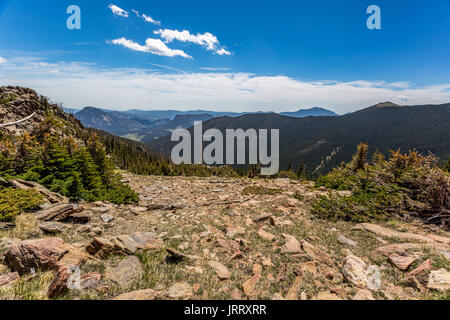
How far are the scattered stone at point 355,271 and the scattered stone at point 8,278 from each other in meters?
6.52

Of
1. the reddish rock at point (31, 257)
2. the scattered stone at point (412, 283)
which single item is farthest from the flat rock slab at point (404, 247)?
the reddish rock at point (31, 257)

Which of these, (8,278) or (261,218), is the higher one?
(8,278)

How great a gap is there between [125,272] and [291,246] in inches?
173

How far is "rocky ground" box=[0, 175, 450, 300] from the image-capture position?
12.1ft

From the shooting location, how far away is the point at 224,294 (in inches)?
148

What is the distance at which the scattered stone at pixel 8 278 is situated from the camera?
3314 mm

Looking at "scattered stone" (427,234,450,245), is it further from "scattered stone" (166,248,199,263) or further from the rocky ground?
"scattered stone" (166,248,199,263)

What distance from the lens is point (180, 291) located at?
11.9 feet

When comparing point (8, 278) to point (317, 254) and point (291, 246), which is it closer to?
point (291, 246)

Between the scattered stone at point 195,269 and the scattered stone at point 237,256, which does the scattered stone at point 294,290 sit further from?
the scattered stone at point 195,269

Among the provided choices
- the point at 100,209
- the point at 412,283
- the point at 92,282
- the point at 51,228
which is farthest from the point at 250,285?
the point at 100,209

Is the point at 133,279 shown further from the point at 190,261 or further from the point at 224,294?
the point at 224,294

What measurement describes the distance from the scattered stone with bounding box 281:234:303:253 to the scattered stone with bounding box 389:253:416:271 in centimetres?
217
